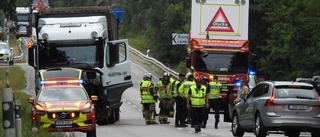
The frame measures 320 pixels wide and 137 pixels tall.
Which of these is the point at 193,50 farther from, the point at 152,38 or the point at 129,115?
the point at 152,38

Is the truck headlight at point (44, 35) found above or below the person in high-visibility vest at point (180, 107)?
above

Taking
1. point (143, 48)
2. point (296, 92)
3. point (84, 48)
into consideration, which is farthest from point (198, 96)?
point (143, 48)

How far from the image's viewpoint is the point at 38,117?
21.8 metres

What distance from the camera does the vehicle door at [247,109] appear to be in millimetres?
22375

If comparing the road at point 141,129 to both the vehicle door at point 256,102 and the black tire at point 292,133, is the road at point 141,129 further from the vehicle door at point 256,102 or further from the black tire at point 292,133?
the vehicle door at point 256,102

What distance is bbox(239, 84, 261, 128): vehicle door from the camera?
22375 mm

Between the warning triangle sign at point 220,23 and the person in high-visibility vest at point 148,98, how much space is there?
4.78 m

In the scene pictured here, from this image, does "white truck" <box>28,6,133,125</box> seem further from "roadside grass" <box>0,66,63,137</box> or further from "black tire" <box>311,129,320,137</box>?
"black tire" <box>311,129,320,137</box>

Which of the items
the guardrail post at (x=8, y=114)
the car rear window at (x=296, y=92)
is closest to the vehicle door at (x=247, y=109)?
the car rear window at (x=296, y=92)

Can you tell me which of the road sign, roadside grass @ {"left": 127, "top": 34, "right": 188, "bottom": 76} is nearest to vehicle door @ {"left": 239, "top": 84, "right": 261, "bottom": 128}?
the road sign

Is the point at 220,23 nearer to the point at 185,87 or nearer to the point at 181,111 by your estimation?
the point at 181,111

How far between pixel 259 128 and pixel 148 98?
803 centimetres

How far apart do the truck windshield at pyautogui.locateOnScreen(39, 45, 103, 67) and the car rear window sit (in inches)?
309

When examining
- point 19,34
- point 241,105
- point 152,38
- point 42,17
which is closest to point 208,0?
point 42,17
